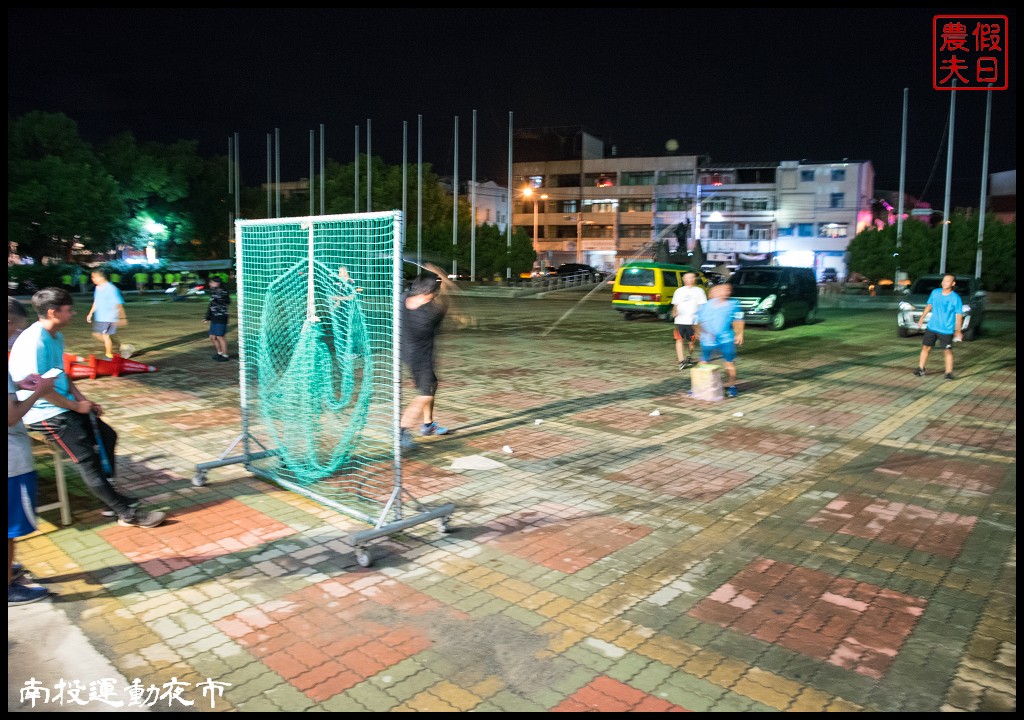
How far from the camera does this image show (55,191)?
133ft

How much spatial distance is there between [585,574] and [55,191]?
44.6 meters

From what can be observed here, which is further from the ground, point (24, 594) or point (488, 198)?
point (488, 198)

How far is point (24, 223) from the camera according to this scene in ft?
131

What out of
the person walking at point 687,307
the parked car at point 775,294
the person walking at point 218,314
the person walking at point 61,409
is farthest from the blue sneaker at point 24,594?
the parked car at point 775,294

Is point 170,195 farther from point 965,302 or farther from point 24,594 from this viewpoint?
point 24,594

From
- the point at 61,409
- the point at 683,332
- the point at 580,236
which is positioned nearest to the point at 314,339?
the point at 61,409

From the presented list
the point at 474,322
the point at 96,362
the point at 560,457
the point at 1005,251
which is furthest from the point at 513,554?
the point at 1005,251

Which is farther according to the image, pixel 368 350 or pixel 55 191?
pixel 55 191

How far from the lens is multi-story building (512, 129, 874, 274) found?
62.3m

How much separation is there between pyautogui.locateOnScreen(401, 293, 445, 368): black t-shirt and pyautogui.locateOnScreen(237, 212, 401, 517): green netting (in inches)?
34.6

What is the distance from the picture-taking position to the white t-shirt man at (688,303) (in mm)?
13109

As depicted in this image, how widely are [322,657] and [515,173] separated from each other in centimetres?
7416

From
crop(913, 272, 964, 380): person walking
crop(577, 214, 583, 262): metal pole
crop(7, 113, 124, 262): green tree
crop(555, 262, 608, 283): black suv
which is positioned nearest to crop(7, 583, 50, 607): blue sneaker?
crop(913, 272, 964, 380): person walking

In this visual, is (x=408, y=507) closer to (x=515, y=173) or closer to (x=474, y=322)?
(x=474, y=322)
